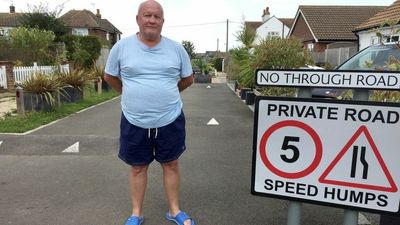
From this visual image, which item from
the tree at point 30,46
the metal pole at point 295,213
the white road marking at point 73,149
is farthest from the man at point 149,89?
the tree at point 30,46

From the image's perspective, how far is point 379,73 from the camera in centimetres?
173

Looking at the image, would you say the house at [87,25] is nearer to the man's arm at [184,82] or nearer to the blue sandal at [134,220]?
the man's arm at [184,82]

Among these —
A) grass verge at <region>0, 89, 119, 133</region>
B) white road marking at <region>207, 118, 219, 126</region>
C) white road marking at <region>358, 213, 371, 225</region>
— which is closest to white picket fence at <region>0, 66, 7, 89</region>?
grass verge at <region>0, 89, 119, 133</region>

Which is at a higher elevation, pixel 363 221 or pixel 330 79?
pixel 330 79

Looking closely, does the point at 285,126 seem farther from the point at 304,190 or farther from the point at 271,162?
the point at 304,190

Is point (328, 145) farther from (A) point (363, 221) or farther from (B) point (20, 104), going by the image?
(B) point (20, 104)

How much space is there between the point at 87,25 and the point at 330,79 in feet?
167

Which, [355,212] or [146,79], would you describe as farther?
[146,79]

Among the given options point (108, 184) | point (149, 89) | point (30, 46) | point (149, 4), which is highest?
point (30, 46)

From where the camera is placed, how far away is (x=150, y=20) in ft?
9.74

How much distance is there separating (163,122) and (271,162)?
1350 millimetres

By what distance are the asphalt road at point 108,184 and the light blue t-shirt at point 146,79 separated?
985 millimetres

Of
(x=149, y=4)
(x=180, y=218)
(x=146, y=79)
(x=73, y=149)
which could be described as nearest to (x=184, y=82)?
(x=146, y=79)

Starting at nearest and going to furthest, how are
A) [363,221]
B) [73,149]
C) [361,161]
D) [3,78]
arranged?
[361,161], [363,221], [73,149], [3,78]
